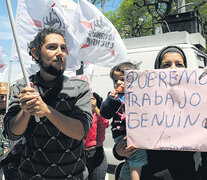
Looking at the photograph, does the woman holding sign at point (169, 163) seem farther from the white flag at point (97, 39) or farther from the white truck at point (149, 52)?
the white truck at point (149, 52)

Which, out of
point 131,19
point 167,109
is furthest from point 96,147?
point 131,19

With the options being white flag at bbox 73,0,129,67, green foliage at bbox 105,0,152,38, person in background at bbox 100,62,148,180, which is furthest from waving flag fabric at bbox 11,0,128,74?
green foliage at bbox 105,0,152,38

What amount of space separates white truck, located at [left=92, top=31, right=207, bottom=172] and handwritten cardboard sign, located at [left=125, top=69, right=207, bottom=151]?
7.31 ft

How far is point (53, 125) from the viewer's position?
1646mm

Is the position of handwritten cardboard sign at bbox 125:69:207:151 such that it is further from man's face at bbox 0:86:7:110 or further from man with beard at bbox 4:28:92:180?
man's face at bbox 0:86:7:110

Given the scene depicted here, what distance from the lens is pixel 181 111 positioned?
5.68 feet

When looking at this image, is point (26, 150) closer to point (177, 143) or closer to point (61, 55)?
point (61, 55)

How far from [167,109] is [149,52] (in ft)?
8.87

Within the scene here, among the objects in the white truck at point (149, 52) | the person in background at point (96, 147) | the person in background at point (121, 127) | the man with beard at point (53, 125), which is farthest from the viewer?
the white truck at point (149, 52)

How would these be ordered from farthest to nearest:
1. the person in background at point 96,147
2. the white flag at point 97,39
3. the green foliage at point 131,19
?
1. the green foliage at point 131,19
2. the white flag at point 97,39
3. the person in background at point 96,147

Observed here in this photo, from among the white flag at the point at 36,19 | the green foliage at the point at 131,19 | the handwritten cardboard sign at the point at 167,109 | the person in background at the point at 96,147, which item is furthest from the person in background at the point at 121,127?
the green foliage at the point at 131,19

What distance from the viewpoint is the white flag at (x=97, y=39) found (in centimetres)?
365

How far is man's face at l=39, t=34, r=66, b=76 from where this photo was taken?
5.64ft

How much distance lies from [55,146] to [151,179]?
2.29 feet
